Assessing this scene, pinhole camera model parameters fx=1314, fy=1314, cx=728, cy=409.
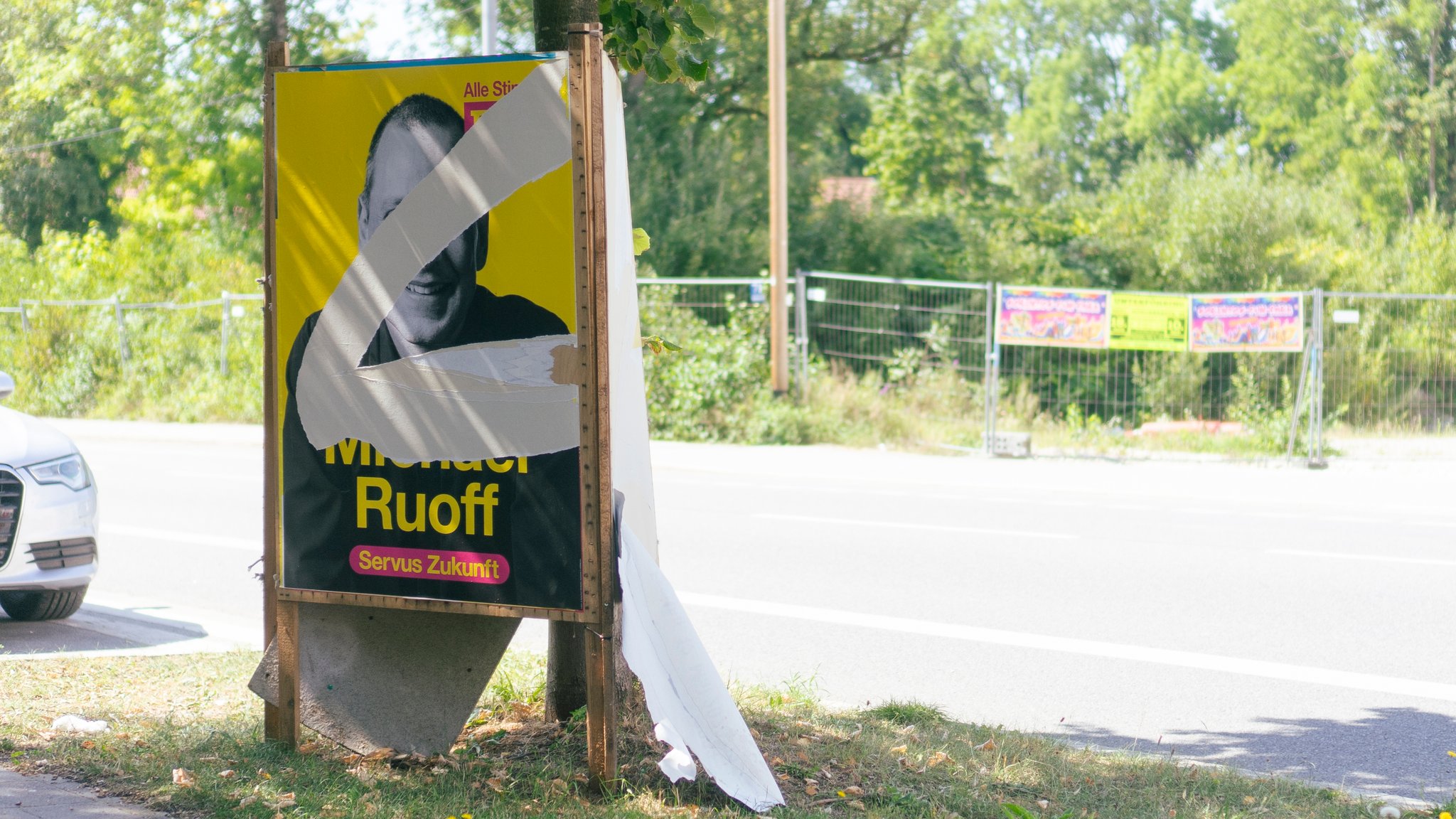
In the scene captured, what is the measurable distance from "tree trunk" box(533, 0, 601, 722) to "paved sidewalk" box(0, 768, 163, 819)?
1.34 m

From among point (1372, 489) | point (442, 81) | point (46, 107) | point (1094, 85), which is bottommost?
point (1372, 489)

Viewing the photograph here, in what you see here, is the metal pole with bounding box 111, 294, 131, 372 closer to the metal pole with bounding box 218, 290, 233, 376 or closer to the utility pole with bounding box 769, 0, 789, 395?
the metal pole with bounding box 218, 290, 233, 376

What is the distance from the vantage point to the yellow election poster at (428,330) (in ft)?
13.0

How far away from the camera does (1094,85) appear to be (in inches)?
2699

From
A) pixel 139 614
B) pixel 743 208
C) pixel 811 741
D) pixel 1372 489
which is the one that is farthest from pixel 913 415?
pixel 811 741

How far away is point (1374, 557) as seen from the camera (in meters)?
9.07

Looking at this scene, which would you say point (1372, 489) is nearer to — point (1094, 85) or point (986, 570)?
point (986, 570)

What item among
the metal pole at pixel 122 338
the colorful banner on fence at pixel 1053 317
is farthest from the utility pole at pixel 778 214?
the metal pole at pixel 122 338

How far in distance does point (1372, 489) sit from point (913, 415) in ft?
19.4

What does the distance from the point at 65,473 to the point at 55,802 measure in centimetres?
334

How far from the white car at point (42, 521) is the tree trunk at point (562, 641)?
3.39 meters

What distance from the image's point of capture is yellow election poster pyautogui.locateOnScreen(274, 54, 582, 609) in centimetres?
396

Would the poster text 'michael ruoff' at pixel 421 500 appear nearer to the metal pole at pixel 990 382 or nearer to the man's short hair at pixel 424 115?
the man's short hair at pixel 424 115

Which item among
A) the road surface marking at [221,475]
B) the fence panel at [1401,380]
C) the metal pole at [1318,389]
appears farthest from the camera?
the fence panel at [1401,380]
